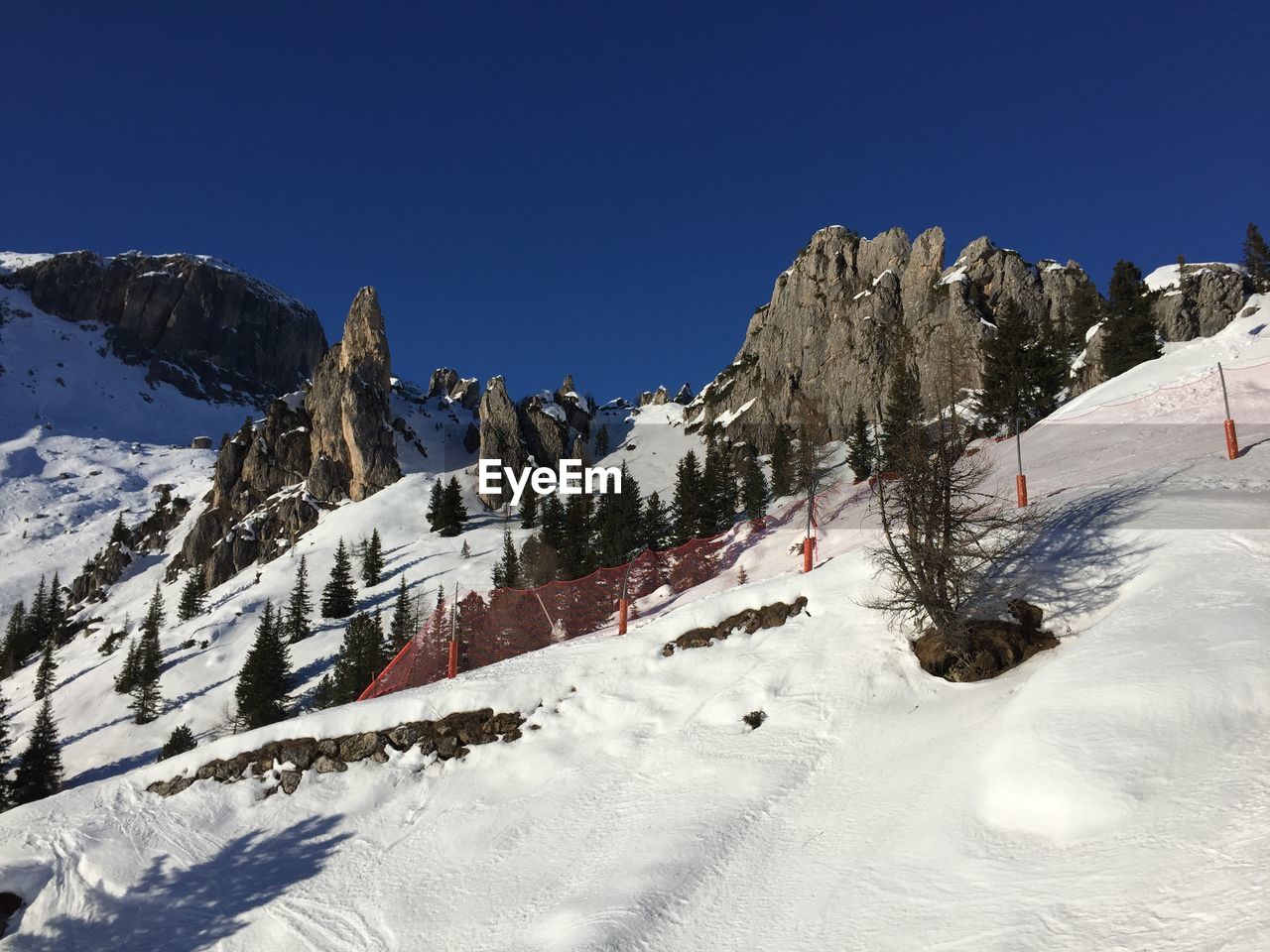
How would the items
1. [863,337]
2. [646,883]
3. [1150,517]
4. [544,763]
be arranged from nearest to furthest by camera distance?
[646,883] → [544,763] → [1150,517] → [863,337]

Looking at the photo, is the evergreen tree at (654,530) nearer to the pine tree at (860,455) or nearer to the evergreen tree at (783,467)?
the evergreen tree at (783,467)

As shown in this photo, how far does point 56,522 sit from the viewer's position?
454 feet

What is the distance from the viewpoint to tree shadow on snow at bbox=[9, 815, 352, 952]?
429 inches

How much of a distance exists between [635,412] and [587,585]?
474 feet

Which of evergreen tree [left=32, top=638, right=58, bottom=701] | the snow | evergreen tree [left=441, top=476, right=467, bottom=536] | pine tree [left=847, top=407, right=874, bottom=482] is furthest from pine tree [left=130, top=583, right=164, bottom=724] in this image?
the snow

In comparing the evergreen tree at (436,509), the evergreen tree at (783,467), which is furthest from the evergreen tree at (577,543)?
the evergreen tree at (436,509)

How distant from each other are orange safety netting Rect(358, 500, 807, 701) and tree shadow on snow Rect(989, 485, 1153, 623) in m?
10.8

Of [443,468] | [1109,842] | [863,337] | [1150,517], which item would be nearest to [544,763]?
[1109,842]

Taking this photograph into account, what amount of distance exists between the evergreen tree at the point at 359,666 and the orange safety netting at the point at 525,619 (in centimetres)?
2012

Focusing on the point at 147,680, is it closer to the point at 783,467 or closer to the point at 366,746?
A: the point at 366,746

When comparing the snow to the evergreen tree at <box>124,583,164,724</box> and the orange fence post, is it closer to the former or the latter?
the orange fence post

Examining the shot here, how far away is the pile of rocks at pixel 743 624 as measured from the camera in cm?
1537

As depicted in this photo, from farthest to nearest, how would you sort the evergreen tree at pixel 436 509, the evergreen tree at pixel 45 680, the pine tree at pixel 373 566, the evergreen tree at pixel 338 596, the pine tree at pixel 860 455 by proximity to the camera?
1. the evergreen tree at pixel 436 509
2. the pine tree at pixel 860 455
3. the pine tree at pixel 373 566
4. the evergreen tree at pixel 45 680
5. the evergreen tree at pixel 338 596

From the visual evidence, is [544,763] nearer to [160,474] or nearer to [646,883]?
[646,883]
